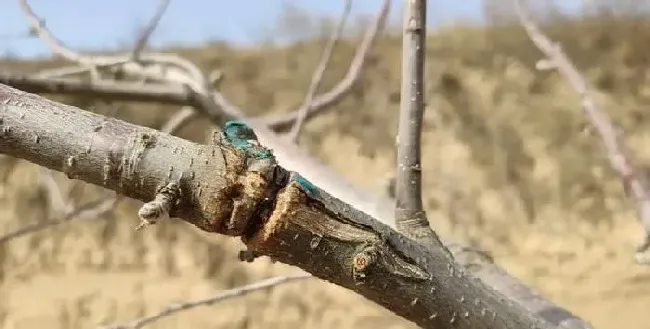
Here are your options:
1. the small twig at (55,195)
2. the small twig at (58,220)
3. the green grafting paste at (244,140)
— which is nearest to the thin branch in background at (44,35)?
the small twig at (58,220)

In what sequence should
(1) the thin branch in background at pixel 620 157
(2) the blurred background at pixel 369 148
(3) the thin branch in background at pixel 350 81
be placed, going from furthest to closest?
(2) the blurred background at pixel 369 148
(3) the thin branch in background at pixel 350 81
(1) the thin branch in background at pixel 620 157

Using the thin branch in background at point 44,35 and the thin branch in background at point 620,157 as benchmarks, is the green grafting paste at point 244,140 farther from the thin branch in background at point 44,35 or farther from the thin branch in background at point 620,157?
the thin branch in background at point 44,35

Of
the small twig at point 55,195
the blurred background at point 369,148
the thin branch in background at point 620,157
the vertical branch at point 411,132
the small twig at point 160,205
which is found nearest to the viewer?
the small twig at point 160,205

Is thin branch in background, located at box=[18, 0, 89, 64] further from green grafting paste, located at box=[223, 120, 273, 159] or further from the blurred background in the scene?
green grafting paste, located at box=[223, 120, 273, 159]

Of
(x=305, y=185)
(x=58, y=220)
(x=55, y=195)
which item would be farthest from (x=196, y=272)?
(x=305, y=185)

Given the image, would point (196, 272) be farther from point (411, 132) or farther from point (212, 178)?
point (212, 178)

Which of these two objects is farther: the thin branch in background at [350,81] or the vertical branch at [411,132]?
the thin branch in background at [350,81]

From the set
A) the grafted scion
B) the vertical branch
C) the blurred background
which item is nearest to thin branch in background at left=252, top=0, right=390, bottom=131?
the vertical branch
